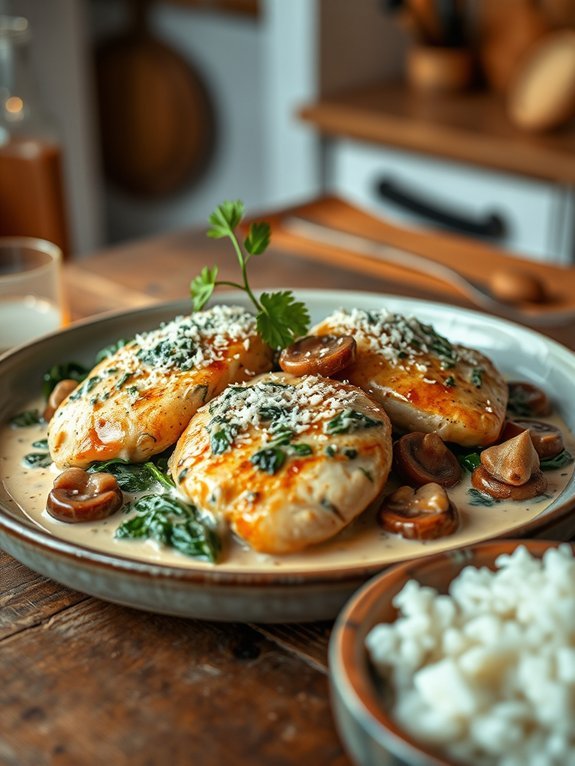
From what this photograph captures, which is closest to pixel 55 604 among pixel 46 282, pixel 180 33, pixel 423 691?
pixel 423 691

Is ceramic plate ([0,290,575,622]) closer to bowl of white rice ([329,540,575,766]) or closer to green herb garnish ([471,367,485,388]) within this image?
bowl of white rice ([329,540,575,766])

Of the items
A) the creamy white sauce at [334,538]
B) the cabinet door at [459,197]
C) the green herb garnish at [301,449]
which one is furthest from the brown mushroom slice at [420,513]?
the cabinet door at [459,197]

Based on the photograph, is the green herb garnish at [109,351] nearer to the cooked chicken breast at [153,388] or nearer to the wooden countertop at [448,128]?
the cooked chicken breast at [153,388]

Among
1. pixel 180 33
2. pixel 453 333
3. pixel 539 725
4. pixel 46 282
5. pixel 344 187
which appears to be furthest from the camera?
pixel 180 33

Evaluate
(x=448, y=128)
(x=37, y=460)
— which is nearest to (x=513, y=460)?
(x=37, y=460)

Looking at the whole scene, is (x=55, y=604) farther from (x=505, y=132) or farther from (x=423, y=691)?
(x=505, y=132)

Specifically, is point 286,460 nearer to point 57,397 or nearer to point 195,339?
point 195,339

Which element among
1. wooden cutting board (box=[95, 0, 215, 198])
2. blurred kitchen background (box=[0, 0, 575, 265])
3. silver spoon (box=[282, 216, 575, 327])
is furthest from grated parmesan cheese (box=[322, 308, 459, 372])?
wooden cutting board (box=[95, 0, 215, 198])
